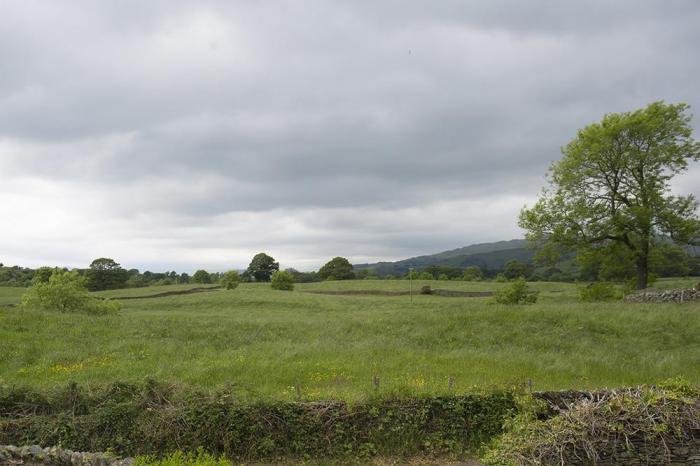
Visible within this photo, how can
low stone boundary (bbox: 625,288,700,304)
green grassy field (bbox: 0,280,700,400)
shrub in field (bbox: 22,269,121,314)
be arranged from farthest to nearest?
1. shrub in field (bbox: 22,269,121,314)
2. low stone boundary (bbox: 625,288,700,304)
3. green grassy field (bbox: 0,280,700,400)

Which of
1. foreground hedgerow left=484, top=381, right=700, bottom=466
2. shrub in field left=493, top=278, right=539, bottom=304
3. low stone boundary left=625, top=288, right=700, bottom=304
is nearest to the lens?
foreground hedgerow left=484, top=381, right=700, bottom=466

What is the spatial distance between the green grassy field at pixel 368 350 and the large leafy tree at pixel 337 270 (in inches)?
3107

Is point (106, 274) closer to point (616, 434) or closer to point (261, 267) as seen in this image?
point (261, 267)

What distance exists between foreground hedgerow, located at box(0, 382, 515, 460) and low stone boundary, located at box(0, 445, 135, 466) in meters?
0.97

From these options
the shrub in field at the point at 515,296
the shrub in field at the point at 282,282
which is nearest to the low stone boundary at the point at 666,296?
the shrub in field at the point at 515,296

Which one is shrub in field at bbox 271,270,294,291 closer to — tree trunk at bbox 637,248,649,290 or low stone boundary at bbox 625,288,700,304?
tree trunk at bbox 637,248,649,290

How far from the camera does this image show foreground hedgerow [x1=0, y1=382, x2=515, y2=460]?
930cm

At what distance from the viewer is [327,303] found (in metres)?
38.7

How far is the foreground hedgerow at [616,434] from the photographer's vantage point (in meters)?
6.68

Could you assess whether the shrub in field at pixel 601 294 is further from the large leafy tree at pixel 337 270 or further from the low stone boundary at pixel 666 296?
the large leafy tree at pixel 337 270

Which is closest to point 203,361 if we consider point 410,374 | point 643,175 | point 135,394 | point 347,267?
point 135,394

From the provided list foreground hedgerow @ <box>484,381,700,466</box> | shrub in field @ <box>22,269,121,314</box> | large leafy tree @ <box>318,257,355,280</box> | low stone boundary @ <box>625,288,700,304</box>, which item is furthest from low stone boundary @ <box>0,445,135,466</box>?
large leafy tree @ <box>318,257,355,280</box>

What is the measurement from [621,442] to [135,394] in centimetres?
956

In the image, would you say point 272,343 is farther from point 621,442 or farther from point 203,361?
point 621,442
